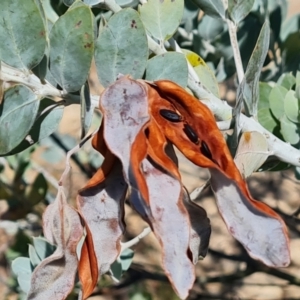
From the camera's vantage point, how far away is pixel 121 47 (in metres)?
0.63

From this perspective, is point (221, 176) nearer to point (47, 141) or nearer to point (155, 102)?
point (155, 102)

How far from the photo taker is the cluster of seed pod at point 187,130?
0.52 metres

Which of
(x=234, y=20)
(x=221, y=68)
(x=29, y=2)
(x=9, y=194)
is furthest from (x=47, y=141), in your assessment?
(x=29, y=2)

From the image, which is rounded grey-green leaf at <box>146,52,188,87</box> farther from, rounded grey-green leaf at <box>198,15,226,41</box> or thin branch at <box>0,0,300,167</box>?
rounded grey-green leaf at <box>198,15,226,41</box>

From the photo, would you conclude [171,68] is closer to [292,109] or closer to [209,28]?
[292,109]

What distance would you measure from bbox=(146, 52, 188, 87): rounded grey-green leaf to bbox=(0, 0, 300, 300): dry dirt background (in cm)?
94

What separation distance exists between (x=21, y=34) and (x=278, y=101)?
0.40 meters

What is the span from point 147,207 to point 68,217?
13 centimetres

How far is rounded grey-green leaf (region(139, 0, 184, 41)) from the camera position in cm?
75

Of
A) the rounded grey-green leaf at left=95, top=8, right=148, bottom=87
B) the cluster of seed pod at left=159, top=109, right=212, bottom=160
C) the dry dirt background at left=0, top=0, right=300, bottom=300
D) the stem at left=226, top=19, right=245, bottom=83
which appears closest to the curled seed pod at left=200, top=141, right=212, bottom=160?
the cluster of seed pod at left=159, top=109, right=212, bottom=160

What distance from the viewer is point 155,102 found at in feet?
1.70

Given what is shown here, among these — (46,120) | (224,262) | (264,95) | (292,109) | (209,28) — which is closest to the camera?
(46,120)

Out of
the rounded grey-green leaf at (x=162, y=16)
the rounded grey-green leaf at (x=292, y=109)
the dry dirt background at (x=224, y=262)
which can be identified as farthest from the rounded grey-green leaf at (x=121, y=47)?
the dry dirt background at (x=224, y=262)

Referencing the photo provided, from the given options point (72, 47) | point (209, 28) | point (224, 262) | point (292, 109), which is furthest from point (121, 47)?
point (224, 262)
